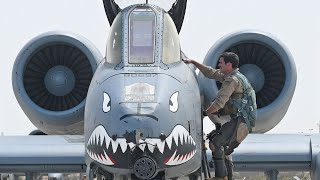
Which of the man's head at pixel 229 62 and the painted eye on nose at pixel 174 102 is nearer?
the painted eye on nose at pixel 174 102

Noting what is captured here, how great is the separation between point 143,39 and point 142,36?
43 millimetres

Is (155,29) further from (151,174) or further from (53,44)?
(53,44)

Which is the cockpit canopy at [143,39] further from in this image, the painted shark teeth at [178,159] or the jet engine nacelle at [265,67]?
the jet engine nacelle at [265,67]

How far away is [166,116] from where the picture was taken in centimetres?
998

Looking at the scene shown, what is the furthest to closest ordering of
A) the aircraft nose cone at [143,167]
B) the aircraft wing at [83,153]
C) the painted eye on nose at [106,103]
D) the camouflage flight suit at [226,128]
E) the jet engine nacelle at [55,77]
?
the jet engine nacelle at [55,77] → the aircraft wing at [83,153] → the camouflage flight suit at [226,128] → the painted eye on nose at [106,103] → the aircraft nose cone at [143,167]

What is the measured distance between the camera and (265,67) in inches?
585

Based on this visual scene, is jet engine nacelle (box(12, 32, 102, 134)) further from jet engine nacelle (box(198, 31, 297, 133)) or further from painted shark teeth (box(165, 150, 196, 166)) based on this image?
painted shark teeth (box(165, 150, 196, 166))

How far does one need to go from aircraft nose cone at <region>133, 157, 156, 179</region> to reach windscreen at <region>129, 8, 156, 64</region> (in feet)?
4.87

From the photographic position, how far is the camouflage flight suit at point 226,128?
10594 millimetres

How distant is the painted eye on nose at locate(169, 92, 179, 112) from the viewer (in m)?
10.2

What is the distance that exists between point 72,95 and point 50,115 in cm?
54

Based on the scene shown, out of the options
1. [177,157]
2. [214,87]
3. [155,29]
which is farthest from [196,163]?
[214,87]

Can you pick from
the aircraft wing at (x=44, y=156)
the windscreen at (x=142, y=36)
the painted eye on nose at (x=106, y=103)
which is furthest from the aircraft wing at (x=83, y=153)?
the painted eye on nose at (x=106, y=103)

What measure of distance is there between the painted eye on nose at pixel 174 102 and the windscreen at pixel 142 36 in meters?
0.63
